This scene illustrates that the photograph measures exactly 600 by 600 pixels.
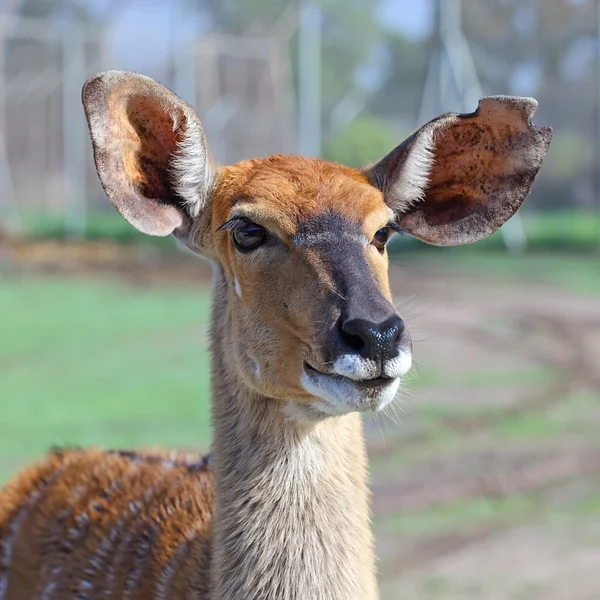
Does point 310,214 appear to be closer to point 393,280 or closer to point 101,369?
point 101,369

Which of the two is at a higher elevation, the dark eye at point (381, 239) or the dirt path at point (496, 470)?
the dark eye at point (381, 239)

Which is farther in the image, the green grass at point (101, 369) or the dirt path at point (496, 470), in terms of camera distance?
the green grass at point (101, 369)

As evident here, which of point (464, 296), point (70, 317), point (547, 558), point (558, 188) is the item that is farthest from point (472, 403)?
point (558, 188)

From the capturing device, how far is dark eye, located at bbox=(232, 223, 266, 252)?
3.16 m

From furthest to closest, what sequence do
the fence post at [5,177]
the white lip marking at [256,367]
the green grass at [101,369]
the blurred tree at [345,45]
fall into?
the fence post at [5,177] < the blurred tree at [345,45] < the green grass at [101,369] < the white lip marking at [256,367]

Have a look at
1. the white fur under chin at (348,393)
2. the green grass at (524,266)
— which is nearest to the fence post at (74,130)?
the green grass at (524,266)

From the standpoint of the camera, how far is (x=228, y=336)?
10.9ft

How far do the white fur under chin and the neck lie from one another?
333 mm

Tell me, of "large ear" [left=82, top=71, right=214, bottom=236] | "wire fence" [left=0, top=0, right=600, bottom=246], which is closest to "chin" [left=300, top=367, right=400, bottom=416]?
"large ear" [left=82, top=71, right=214, bottom=236]

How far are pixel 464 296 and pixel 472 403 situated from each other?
191 inches

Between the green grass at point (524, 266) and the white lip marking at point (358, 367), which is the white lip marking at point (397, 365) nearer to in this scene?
the white lip marking at point (358, 367)

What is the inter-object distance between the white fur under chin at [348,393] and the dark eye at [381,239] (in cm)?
58

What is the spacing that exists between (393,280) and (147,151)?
35.5 ft

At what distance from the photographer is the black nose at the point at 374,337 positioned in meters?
2.63
